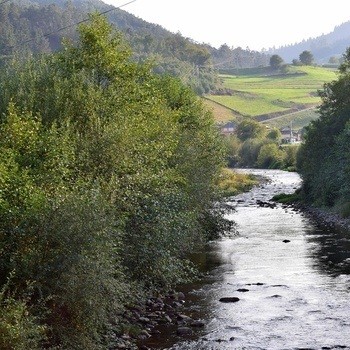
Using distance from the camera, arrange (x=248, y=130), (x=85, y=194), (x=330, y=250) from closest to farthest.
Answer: (x=85, y=194) → (x=330, y=250) → (x=248, y=130)

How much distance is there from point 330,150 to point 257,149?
99409 mm

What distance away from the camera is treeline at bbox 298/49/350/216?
66.7m

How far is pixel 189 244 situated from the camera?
3734 cm

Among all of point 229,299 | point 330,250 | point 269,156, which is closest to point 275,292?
point 229,299

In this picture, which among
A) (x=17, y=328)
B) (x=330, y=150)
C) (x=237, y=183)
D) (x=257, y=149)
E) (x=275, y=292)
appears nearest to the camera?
(x=17, y=328)

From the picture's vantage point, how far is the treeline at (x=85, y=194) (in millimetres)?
20078

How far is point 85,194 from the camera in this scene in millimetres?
21922

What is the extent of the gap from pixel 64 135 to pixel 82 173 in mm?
1763

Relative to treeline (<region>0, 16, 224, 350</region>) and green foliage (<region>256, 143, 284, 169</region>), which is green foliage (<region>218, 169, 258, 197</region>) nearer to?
green foliage (<region>256, 143, 284, 169</region>)

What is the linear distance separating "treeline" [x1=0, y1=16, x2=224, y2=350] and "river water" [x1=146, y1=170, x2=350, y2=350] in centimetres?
225

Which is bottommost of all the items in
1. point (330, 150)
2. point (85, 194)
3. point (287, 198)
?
point (287, 198)

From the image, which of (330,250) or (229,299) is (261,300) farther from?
(330,250)

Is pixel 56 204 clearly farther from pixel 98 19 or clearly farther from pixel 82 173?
pixel 98 19

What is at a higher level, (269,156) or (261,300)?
(261,300)
